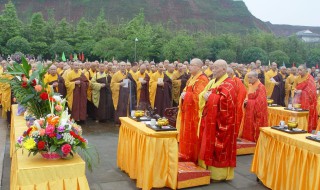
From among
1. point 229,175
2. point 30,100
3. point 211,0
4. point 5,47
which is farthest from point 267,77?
point 211,0

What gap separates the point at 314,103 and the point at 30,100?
8002 millimetres

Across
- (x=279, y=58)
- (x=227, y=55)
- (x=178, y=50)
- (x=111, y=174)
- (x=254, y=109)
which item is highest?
(x=178, y=50)

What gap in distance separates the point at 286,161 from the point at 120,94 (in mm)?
6813

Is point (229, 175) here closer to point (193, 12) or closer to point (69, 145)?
point (69, 145)

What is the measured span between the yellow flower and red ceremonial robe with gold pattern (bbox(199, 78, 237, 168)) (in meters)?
2.99

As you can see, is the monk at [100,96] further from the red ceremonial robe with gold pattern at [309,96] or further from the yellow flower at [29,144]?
the yellow flower at [29,144]

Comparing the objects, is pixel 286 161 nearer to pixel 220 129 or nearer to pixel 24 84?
pixel 220 129

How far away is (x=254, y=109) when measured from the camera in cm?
795

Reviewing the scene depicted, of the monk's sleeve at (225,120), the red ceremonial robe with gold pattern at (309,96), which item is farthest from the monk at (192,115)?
the red ceremonial robe with gold pattern at (309,96)

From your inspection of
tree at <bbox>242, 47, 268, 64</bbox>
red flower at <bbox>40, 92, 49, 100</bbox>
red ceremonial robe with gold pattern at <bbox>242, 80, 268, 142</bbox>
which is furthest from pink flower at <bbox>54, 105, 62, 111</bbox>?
tree at <bbox>242, 47, 268, 64</bbox>

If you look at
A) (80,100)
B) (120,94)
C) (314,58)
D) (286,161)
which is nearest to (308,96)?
(286,161)

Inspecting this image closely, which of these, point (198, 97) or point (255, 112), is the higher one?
point (198, 97)

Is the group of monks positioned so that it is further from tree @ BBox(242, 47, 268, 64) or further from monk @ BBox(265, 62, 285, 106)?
tree @ BBox(242, 47, 268, 64)

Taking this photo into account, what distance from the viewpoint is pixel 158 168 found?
5359 mm
